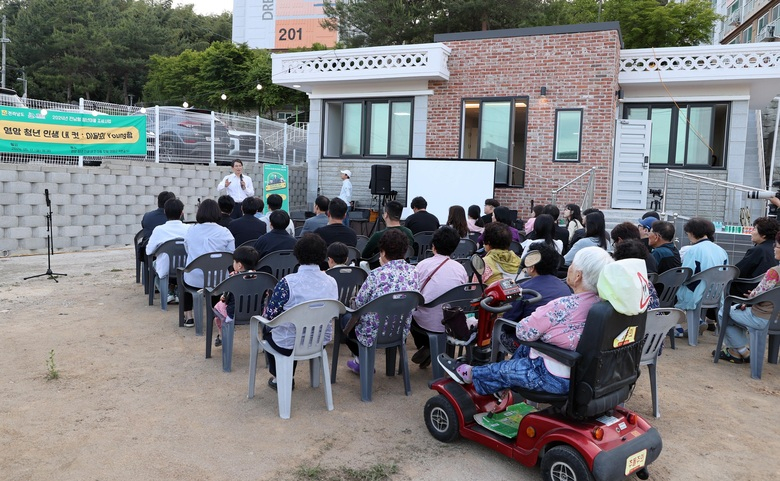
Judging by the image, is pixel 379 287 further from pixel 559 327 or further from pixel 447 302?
pixel 559 327

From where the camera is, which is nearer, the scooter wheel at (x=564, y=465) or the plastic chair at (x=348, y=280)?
the scooter wheel at (x=564, y=465)

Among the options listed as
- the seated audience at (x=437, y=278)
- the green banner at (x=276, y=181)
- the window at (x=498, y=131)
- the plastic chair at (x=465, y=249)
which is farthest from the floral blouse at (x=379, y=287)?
the green banner at (x=276, y=181)

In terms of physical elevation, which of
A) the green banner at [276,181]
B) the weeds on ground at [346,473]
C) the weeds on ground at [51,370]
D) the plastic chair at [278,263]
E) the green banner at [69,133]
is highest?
the green banner at [69,133]

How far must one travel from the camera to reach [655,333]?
3977 millimetres

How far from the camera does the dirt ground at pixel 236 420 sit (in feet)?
10.3

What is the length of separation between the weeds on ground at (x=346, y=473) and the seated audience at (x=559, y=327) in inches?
31.5

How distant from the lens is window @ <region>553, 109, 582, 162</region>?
41.1 feet

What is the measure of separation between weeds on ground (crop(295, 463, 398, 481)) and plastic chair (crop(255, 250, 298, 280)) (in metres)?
2.55

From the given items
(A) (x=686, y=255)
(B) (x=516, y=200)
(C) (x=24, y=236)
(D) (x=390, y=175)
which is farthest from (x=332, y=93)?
(A) (x=686, y=255)

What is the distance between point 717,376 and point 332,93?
1154 centimetres

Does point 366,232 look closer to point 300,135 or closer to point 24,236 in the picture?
point 300,135

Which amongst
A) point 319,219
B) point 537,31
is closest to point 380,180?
point 537,31

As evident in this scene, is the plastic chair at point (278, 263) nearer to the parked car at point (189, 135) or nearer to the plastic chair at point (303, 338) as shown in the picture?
the plastic chair at point (303, 338)

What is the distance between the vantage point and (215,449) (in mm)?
3309
